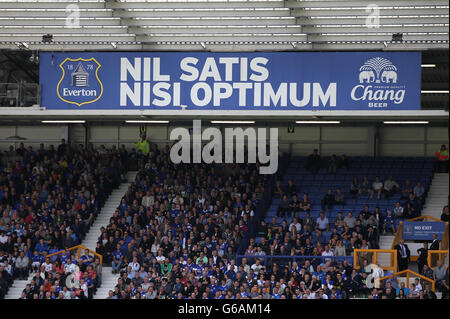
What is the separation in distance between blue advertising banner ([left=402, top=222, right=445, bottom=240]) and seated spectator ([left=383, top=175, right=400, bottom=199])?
10.2 ft

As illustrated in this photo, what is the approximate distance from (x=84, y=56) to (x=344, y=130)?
40.7 ft

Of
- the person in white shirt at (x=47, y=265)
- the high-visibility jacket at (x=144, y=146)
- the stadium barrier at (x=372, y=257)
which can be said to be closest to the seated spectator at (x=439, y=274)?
the stadium barrier at (x=372, y=257)

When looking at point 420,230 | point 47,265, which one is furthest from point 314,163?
point 47,265

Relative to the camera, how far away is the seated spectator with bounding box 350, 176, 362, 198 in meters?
29.0

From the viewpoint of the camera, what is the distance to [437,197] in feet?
95.8

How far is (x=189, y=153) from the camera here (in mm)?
31703

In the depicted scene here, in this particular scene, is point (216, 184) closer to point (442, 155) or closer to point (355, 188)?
point (355, 188)

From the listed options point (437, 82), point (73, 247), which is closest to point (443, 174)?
point (437, 82)

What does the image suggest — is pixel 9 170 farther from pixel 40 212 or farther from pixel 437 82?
pixel 437 82

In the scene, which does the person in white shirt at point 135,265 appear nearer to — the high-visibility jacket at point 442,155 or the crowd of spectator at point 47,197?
the crowd of spectator at point 47,197

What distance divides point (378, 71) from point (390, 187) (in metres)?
6.11

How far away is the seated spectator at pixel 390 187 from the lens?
2855 centimetres

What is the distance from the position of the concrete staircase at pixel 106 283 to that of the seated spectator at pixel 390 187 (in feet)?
30.1

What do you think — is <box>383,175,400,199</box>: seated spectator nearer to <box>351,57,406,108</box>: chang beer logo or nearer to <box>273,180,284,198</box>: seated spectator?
<box>273,180,284,198</box>: seated spectator
